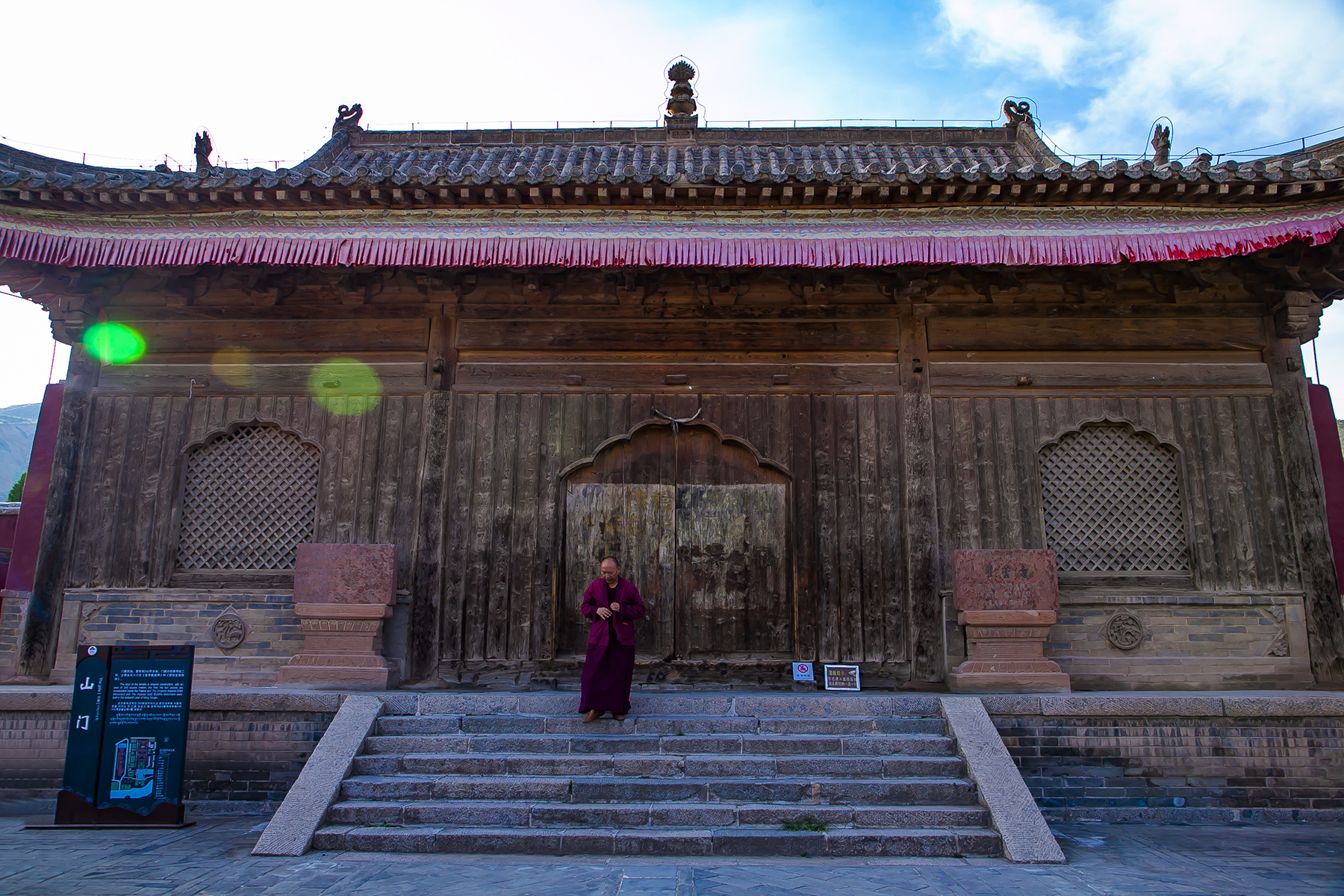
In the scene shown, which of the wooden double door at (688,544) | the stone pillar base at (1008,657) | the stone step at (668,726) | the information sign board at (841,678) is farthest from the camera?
the wooden double door at (688,544)

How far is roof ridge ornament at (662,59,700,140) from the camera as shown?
38.4 feet

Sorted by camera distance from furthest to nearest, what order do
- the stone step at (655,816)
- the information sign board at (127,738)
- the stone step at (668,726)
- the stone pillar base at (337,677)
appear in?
the stone pillar base at (337,677) → the stone step at (668,726) → the information sign board at (127,738) → the stone step at (655,816)

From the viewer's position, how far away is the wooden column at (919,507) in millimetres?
7117

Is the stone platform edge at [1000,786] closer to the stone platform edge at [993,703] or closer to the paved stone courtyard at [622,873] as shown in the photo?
the paved stone courtyard at [622,873]

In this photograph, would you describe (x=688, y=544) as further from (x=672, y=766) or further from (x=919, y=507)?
(x=672, y=766)

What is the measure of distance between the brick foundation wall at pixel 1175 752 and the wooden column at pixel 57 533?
798cm

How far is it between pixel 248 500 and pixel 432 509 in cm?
177

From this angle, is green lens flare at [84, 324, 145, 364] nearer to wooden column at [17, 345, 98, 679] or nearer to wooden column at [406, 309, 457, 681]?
wooden column at [17, 345, 98, 679]

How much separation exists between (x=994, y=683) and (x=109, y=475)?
26.3 ft

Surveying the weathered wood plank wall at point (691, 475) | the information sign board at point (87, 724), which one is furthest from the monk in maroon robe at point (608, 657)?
the information sign board at point (87, 724)

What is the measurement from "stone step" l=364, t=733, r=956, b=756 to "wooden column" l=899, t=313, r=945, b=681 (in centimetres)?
138

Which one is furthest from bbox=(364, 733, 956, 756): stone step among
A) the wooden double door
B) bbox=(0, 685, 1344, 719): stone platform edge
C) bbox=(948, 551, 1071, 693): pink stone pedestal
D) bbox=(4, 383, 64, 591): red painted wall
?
bbox=(4, 383, 64, 591): red painted wall

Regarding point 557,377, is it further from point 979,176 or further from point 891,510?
point 979,176

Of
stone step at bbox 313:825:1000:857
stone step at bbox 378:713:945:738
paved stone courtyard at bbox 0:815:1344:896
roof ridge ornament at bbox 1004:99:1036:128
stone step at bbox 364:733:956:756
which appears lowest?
paved stone courtyard at bbox 0:815:1344:896
